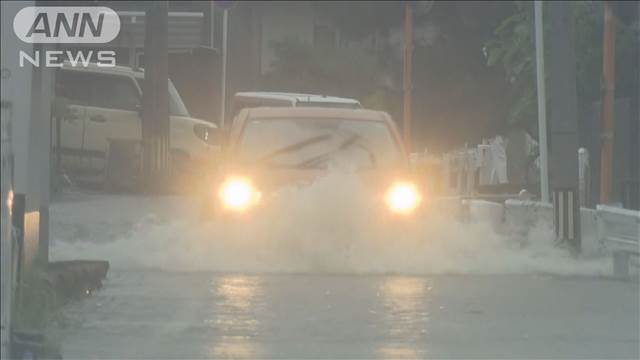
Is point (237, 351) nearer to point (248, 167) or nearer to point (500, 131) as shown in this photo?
point (248, 167)

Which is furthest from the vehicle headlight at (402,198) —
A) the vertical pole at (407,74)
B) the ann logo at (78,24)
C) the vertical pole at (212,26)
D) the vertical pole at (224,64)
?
the vertical pole at (212,26)

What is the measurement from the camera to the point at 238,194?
38.2 ft

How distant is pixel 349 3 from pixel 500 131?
429 centimetres

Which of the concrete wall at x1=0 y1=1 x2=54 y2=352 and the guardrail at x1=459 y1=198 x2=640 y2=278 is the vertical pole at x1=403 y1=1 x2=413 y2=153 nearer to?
the guardrail at x1=459 y1=198 x2=640 y2=278

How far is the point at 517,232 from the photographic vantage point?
13.4 m

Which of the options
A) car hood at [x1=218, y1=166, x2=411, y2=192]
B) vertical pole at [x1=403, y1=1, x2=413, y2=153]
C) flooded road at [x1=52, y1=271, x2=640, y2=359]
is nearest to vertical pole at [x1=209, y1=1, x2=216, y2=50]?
vertical pole at [x1=403, y1=1, x2=413, y2=153]

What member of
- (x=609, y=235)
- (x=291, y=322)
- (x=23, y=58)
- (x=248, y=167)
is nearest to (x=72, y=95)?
(x=248, y=167)

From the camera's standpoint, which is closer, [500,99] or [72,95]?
[72,95]

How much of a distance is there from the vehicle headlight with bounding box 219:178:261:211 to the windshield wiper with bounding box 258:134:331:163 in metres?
0.52

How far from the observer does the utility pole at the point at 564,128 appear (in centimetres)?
1273

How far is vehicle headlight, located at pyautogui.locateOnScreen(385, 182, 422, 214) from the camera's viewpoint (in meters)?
11.7

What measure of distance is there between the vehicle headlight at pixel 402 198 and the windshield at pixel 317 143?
579mm

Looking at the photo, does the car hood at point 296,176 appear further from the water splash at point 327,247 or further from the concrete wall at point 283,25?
the concrete wall at point 283,25

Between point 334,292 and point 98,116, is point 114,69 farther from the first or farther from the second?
point 334,292
